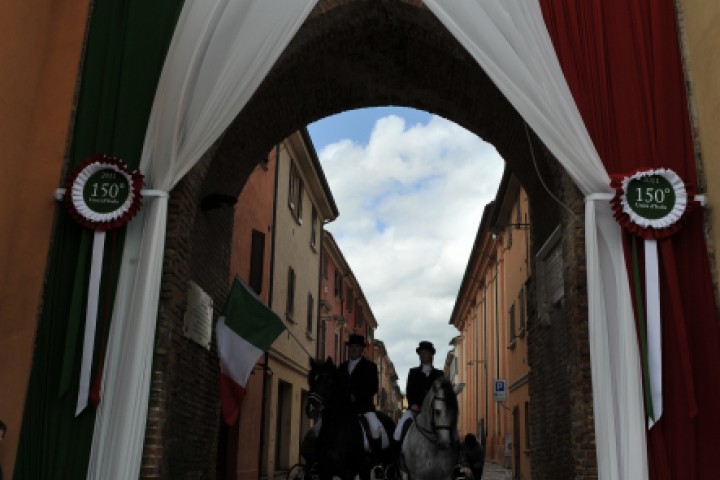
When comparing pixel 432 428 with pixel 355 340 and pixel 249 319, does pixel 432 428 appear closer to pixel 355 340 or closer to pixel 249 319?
pixel 355 340

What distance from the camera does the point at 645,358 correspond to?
627cm

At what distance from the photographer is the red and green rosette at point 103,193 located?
6691 millimetres

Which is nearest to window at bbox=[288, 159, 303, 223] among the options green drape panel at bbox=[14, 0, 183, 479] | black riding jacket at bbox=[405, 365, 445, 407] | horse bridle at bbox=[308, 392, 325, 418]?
black riding jacket at bbox=[405, 365, 445, 407]

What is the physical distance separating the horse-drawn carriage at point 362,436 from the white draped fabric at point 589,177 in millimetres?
2118

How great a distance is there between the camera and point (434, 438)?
8.27 meters

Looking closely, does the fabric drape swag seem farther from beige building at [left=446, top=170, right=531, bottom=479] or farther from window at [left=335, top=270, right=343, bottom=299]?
window at [left=335, top=270, right=343, bottom=299]

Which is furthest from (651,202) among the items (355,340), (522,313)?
(522,313)

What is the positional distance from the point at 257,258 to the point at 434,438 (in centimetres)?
720

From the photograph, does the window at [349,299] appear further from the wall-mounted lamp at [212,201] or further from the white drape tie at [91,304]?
the white drape tie at [91,304]

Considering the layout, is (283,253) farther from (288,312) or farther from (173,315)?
(173,315)

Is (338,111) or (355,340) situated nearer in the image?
(355,340)

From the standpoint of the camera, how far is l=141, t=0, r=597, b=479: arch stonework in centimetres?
712

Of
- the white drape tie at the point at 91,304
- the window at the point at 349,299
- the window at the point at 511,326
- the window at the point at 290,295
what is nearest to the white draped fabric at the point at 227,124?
the white drape tie at the point at 91,304

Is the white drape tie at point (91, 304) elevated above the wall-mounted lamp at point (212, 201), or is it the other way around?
the wall-mounted lamp at point (212, 201)
